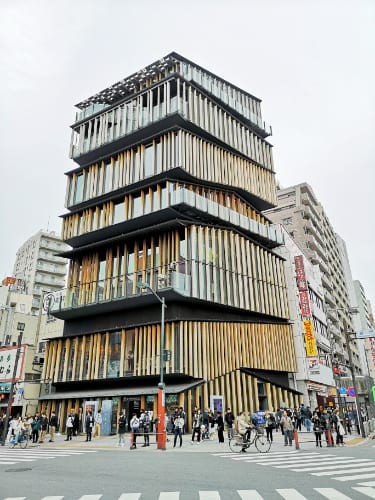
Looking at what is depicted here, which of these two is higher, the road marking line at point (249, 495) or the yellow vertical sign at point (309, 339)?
the yellow vertical sign at point (309, 339)

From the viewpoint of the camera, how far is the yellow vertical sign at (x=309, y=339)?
36.2 m

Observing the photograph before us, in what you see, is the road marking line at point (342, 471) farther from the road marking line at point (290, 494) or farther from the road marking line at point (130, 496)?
the road marking line at point (130, 496)

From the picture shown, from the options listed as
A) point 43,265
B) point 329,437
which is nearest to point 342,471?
point 329,437

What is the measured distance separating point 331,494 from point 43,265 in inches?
3320

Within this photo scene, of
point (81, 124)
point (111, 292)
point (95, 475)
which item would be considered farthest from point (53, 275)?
point (95, 475)

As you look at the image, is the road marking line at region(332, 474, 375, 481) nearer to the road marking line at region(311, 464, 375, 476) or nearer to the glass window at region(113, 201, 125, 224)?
the road marking line at region(311, 464, 375, 476)

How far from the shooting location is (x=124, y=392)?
28062mm

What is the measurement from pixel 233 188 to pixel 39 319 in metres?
30.0

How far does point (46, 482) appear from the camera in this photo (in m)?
9.73

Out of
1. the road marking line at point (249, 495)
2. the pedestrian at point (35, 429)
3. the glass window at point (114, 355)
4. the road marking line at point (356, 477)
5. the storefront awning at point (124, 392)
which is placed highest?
the glass window at point (114, 355)

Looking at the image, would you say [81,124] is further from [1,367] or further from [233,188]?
[1,367]

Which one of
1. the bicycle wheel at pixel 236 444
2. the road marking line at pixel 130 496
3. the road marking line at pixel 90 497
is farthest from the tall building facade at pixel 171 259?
the road marking line at pixel 90 497

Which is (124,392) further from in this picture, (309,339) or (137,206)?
(309,339)

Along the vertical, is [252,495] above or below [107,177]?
below
